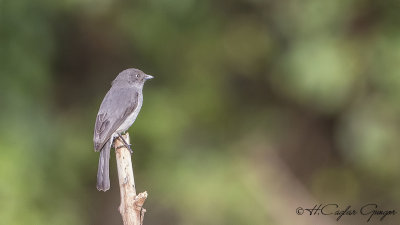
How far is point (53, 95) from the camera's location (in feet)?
25.7

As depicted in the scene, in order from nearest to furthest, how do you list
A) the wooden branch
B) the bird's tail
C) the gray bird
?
the wooden branch, the bird's tail, the gray bird

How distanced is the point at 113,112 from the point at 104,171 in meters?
0.55

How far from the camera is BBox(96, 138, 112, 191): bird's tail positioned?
15.1 feet

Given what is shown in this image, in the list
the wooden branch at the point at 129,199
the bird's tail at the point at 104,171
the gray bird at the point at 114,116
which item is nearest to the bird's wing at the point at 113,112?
the gray bird at the point at 114,116

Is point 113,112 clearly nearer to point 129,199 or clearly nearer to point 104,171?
point 104,171

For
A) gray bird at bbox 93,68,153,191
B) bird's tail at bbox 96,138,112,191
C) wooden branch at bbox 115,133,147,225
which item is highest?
gray bird at bbox 93,68,153,191

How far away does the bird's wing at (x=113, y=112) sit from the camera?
4.79 meters

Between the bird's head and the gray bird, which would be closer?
the gray bird

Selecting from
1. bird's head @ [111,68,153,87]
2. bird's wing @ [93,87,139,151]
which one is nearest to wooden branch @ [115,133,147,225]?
bird's wing @ [93,87,139,151]

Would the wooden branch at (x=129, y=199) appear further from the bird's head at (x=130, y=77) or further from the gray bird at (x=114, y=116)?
the bird's head at (x=130, y=77)

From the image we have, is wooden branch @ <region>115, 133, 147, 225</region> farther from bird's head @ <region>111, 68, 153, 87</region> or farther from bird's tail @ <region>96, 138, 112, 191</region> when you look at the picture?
bird's head @ <region>111, 68, 153, 87</region>

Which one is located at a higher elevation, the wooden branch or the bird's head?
the bird's head

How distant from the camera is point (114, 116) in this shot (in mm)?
5016

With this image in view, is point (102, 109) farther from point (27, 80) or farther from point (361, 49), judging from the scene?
point (361, 49)
